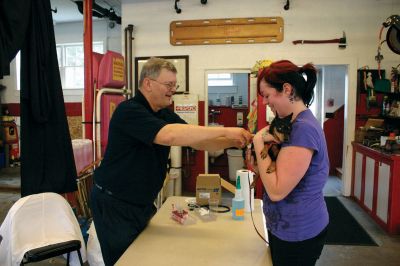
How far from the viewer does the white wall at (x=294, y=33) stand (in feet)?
16.0

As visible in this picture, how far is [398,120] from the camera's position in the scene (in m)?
4.53

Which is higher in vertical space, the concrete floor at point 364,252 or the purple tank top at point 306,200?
the purple tank top at point 306,200

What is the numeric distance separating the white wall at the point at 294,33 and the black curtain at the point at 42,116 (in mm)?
3193

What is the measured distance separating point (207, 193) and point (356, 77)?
3880 millimetres

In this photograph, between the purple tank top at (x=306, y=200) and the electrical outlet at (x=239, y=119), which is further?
the electrical outlet at (x=239, y=119)

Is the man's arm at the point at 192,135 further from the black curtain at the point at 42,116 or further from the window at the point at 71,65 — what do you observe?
the window at the point at 71,65

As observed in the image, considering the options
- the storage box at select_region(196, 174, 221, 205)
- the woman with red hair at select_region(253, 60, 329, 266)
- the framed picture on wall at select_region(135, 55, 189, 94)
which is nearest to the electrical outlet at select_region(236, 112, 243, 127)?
the framed picture on wall at select_region(135, 55, 189, 94)

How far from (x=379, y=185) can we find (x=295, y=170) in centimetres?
329

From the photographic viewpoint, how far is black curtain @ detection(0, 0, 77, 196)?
209 centimetres

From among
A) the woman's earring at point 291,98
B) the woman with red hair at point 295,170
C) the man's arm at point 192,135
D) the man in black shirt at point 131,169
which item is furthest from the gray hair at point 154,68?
the woman's earring at point 291,98

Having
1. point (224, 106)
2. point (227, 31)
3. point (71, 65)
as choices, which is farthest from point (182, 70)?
point (71, 65)

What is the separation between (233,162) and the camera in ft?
19.5

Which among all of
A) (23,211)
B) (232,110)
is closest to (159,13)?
(232,110)

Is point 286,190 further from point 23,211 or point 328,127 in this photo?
point 328,127
